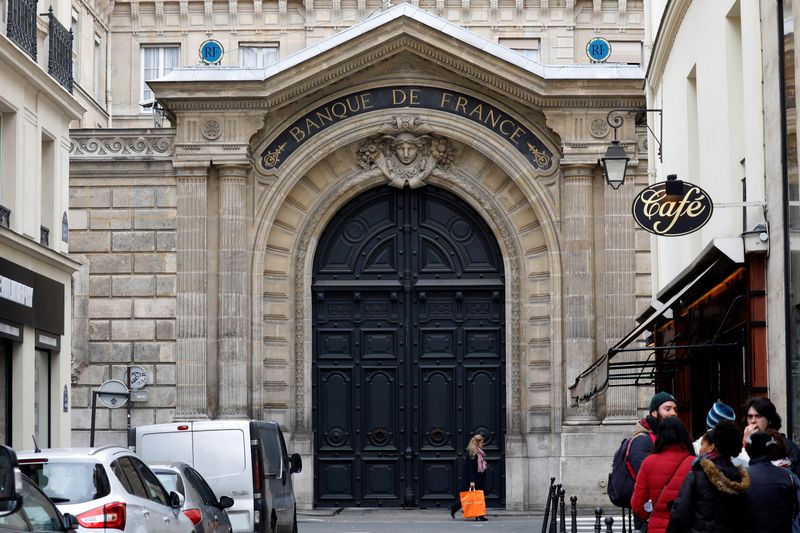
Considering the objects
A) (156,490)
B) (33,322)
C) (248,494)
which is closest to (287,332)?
(33,322)

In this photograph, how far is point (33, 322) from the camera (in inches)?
999

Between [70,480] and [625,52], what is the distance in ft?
102

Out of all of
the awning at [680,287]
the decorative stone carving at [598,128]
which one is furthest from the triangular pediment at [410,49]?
the awning at [680,287]

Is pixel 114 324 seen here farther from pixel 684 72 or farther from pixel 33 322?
pixel 684 72

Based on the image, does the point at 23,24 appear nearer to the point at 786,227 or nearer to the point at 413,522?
the point at 413,522

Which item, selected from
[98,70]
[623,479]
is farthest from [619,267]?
[98,70]

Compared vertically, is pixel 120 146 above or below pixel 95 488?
above

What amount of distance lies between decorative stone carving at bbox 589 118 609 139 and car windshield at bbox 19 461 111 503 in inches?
756

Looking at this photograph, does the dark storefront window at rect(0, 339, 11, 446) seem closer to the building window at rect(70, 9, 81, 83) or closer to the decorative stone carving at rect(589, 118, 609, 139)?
the decorative stone carving at rect(589, 118, 609, 139)

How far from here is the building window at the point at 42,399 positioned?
26.5m

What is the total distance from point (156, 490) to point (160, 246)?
56.1 ft

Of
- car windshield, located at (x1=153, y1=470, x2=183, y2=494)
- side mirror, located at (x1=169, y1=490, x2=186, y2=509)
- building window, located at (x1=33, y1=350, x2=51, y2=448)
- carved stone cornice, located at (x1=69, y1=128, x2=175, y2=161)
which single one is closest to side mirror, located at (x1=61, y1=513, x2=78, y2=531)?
side mirror, located at (x1=169, y1=490, x2=186, y2=509)

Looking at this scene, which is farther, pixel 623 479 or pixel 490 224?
pixel 490 224

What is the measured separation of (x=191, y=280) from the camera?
31609mm
